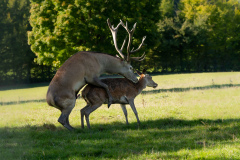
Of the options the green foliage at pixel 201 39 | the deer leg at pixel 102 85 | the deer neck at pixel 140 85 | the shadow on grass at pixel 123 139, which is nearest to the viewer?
the shadow on grass at pixel 123 139

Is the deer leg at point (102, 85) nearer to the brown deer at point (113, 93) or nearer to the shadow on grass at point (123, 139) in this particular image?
the brown deer at point (113, 93)

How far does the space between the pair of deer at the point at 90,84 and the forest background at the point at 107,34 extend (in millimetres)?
902

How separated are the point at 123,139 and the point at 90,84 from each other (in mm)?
2359

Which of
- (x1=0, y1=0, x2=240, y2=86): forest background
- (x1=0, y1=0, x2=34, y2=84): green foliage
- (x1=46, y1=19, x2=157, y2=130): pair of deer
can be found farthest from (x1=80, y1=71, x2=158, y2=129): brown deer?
(x1=0, y1=0, x2=34, y2=84): green foliage

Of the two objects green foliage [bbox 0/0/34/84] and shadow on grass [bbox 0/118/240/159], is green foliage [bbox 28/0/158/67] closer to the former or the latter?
shadow on grass [bbox 0/118/240/159]

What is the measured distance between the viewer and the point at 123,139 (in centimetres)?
687

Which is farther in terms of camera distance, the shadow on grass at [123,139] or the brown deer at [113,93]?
the brown deer at [113,93]

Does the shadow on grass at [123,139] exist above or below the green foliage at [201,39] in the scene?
below

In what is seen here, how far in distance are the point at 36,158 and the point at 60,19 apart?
52.6ft

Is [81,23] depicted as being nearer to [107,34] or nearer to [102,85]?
[107,34]

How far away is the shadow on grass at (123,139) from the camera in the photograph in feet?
18.2

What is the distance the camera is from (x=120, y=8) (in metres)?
20.6

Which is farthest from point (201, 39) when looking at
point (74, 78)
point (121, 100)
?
point (74, 78)

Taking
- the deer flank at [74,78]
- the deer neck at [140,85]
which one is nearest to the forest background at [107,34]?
the deer flank at [74,78]
